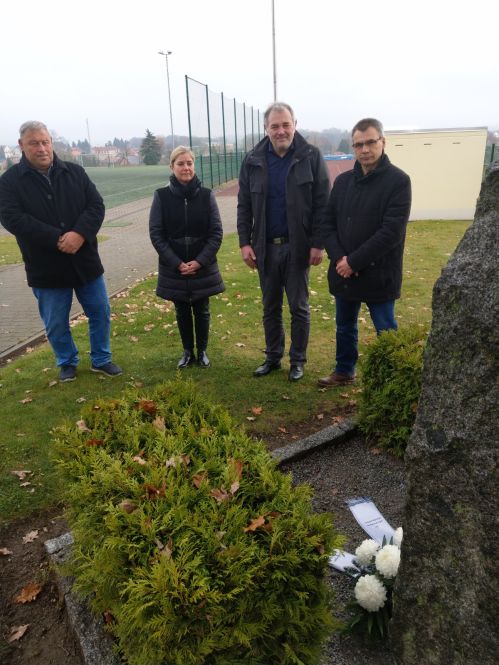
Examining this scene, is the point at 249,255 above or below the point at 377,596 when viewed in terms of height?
above

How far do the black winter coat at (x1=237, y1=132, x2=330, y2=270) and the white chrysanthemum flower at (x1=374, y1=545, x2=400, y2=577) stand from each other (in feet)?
9.09

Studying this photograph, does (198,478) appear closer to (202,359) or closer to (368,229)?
(368,229)

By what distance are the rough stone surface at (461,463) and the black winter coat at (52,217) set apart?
12.6 ft

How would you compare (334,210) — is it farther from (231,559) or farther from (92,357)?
(231,559)

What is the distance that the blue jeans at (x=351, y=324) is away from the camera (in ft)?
14.1

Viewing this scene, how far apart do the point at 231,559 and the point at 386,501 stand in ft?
5.65

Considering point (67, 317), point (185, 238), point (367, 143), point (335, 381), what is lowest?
point (335, 381)

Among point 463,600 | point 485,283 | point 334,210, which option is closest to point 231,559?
point 463,600

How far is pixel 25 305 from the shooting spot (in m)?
8.13

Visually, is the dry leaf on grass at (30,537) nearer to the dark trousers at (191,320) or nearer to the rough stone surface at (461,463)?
the rough stone surface at (461,463)

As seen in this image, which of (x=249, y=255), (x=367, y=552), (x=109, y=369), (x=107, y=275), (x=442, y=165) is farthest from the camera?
(x=442, y=165)

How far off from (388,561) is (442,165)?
14.9 metres

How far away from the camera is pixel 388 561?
222 centimetres

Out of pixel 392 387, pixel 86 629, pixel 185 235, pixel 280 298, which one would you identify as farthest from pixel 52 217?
pixel 86 629
